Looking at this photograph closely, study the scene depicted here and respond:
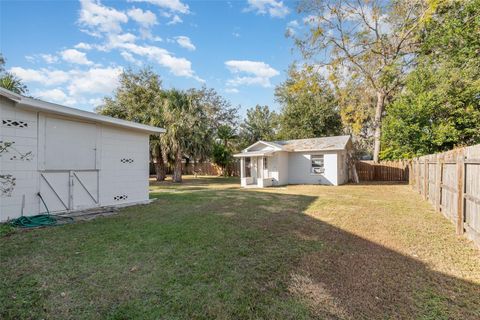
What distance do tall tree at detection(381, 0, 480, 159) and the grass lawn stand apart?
1076 cm

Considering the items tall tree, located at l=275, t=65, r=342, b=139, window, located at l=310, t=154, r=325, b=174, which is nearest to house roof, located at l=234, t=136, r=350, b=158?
window, located at l=310, t=154, r=325, b=174

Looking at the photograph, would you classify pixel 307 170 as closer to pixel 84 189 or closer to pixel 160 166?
pixel 160 166

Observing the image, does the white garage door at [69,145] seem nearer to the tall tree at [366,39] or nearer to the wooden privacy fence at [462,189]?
the wooden privacy fence at [462,189]

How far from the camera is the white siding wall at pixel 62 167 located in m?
5.55

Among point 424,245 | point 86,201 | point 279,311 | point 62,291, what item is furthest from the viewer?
point 86,201

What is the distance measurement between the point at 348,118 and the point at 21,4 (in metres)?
21.6

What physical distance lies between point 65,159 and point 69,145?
1.37ft

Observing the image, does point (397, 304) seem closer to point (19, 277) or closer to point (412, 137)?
point (19, 277)

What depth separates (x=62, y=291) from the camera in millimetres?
2678

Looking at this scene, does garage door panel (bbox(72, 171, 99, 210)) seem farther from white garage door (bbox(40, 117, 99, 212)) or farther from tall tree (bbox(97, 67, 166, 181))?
tall tree (bbox(97, 67, 166, 181))

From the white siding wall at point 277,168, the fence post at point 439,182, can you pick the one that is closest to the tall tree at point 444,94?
the white siding wall at point 277,168

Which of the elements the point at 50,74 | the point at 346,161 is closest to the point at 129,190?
the point at 50,74

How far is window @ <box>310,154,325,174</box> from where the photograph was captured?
16312 mm

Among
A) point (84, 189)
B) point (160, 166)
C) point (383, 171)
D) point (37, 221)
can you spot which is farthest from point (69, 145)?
point (383, 171)
